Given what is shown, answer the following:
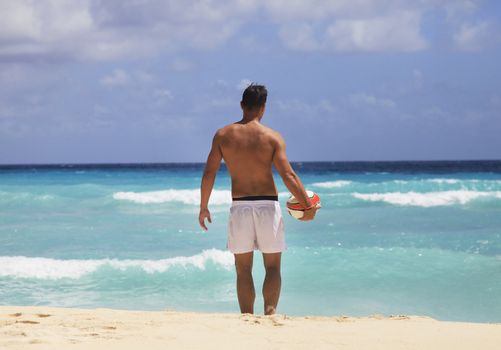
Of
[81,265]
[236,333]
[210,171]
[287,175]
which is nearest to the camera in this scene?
[236,333]

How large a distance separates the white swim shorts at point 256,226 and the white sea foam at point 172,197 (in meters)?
19.2

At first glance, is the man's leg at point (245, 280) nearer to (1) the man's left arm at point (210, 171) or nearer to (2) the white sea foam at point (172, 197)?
(1) the man's left arm at point (210, 171)

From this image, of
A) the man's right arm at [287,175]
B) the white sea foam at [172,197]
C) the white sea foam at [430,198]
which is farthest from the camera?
the white sea foam at [172,197]

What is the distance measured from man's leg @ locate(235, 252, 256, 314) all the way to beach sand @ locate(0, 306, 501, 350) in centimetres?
27

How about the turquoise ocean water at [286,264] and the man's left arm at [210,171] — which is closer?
the man's left arm at [210,171]

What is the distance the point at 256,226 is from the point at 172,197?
21.8m

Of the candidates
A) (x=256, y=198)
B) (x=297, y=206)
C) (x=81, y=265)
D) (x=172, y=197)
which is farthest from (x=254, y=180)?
(x=172, y=197)

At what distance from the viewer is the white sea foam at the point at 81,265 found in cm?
964

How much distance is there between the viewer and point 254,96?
528 cm

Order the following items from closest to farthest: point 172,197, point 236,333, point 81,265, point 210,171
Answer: point 236,333 < point 210,171 < point 81,265 < point 172,197

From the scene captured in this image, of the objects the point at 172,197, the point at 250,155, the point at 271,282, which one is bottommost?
the point at 172,197

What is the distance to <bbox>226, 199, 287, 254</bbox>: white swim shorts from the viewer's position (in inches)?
205

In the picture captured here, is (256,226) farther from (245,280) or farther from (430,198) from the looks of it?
(430,198)

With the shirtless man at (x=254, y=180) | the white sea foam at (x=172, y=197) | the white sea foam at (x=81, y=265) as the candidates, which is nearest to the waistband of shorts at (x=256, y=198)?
the shirtless man at (x=254, y=180)
